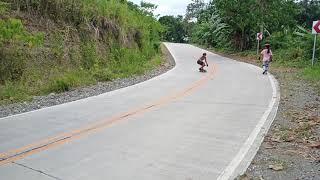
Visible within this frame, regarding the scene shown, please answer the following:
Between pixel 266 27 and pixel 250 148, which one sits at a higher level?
pixel 266 27

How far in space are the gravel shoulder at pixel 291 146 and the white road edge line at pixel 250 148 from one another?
0.33 ft

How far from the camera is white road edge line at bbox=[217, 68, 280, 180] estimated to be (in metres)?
6.64

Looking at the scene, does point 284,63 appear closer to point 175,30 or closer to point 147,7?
point 147,7

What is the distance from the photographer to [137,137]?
8641 millimetres

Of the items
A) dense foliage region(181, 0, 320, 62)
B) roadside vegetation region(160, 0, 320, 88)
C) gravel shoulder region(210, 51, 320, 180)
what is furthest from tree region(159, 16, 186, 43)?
gravel shoulder region(210, 51, 320, 180)

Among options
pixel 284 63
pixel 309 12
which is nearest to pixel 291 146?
pixel 284 63

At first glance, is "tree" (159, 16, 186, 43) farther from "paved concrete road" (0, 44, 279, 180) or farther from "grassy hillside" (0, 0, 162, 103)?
"paved concrete road" (0, 44, 279, 180)

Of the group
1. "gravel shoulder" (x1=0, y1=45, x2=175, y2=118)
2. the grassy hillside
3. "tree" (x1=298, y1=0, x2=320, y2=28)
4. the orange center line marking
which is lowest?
"gravel shoulder" (x1=0, y1=45, x2=175, y2=118)

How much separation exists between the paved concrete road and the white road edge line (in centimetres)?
2

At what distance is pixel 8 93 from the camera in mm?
13578

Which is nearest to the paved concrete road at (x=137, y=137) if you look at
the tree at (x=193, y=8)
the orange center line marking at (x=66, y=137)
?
the orange center line marking at (x=66, y=137)

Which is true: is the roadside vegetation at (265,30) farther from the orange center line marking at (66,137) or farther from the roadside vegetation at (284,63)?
the orange center line marking at (66,137)

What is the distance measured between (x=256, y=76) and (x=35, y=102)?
→ 12.9 meters

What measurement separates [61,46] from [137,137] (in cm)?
1100
